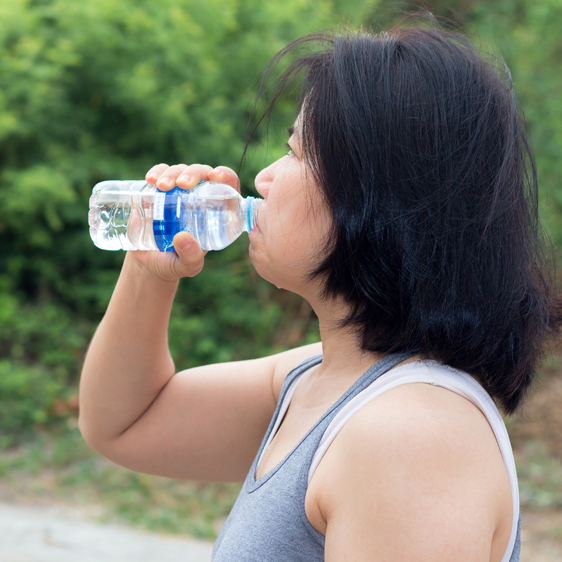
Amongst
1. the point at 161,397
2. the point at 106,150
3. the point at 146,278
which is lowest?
the point at 106,150

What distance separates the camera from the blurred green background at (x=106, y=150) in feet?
14.2

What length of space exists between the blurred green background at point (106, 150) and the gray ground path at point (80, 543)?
0.74 m

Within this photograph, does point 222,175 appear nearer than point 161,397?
Yes

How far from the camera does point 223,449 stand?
147 centimetres

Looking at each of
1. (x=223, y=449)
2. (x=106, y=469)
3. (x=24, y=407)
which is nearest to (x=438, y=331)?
(x=223, y=449)

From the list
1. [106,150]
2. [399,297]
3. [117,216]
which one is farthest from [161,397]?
[106,150]

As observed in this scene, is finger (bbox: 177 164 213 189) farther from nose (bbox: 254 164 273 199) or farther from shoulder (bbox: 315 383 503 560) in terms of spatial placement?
shoulder (bbox: 315 383 503 560)

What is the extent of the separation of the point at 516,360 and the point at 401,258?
28cm

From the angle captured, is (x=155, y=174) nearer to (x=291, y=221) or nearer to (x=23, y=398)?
(x=291, y=221)

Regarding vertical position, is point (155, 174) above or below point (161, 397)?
above

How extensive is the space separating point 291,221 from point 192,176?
266 mm

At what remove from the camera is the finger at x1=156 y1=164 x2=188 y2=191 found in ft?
4.10

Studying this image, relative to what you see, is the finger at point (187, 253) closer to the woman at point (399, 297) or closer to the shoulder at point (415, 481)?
the woman at point (399, 297)

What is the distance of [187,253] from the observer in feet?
4.01
